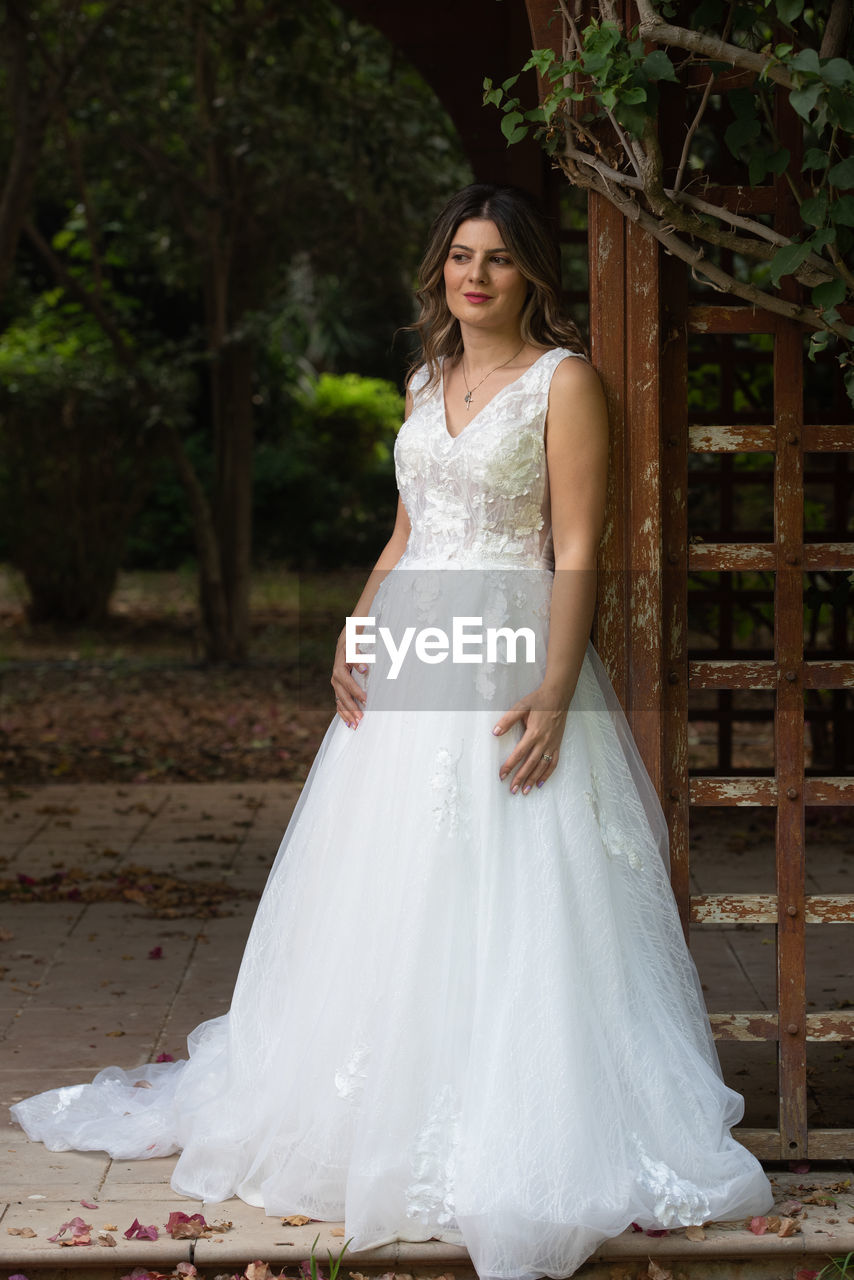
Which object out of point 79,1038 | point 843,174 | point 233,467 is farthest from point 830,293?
point 233,467

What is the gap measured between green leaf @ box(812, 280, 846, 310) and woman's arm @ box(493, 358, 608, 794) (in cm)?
45

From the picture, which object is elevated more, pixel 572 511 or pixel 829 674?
pixel 572 511

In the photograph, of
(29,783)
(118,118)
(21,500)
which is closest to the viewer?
(29,783)

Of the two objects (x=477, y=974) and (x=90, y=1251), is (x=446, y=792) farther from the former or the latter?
(x=90, y=1251)

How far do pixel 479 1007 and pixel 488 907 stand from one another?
7.2 inches

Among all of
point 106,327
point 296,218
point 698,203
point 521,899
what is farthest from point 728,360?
point 106,327

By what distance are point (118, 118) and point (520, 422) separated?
26.7 feet

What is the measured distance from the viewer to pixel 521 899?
9.01 feet

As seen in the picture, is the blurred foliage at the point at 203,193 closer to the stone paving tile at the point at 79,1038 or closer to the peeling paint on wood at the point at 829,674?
the stone paving tile at the point at 79,1038

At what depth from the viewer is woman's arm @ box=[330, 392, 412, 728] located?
3045 millimetres

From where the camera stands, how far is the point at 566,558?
2.79 metres

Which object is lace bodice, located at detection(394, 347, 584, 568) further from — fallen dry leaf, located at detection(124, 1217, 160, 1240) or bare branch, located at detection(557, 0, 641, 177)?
fallen dry leaf, located at detection(124, 1217, 160, 1240)

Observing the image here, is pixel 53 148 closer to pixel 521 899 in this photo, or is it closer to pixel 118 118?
pixel 118 118

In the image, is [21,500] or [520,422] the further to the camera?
[21,500]
